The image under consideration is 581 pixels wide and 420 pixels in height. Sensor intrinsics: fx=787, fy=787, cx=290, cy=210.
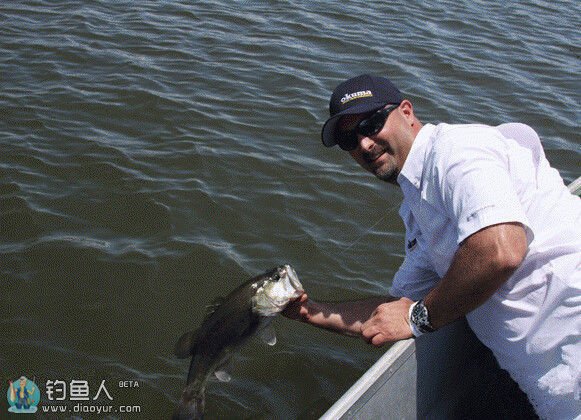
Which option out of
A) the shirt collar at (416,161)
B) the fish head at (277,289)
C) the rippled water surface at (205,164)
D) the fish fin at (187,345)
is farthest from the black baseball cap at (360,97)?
the rippled water surface at (205,164)

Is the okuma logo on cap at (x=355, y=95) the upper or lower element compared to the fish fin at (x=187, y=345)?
upper

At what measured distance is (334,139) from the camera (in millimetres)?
4137

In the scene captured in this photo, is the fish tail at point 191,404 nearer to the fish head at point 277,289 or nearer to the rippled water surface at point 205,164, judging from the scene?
the rippled water surface at point 205,164

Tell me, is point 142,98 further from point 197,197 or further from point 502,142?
point 502,142

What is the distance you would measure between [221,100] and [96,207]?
9.58ft

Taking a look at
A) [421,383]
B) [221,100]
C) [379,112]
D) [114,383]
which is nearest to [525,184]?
[379,112]

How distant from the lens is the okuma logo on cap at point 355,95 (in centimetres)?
394

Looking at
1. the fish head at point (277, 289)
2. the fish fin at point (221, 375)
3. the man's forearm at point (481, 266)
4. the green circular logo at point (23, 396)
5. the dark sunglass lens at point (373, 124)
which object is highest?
the dark sunglass lens at point (373, 124)

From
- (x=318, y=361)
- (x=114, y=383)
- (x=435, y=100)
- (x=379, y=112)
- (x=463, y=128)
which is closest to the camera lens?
(x=463, y=128)

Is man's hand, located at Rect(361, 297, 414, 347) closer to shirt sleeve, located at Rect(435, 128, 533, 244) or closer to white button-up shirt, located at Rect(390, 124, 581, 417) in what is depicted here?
white button-up shirt, located at Rect(390, 124, 581, 417)

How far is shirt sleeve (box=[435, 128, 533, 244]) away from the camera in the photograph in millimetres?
3295

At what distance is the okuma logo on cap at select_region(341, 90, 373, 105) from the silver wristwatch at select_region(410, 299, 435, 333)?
3.49 ft

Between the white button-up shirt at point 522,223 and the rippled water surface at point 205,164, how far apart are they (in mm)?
2205

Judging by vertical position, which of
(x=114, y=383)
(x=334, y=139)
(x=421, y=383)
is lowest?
(x=114, y=383)
